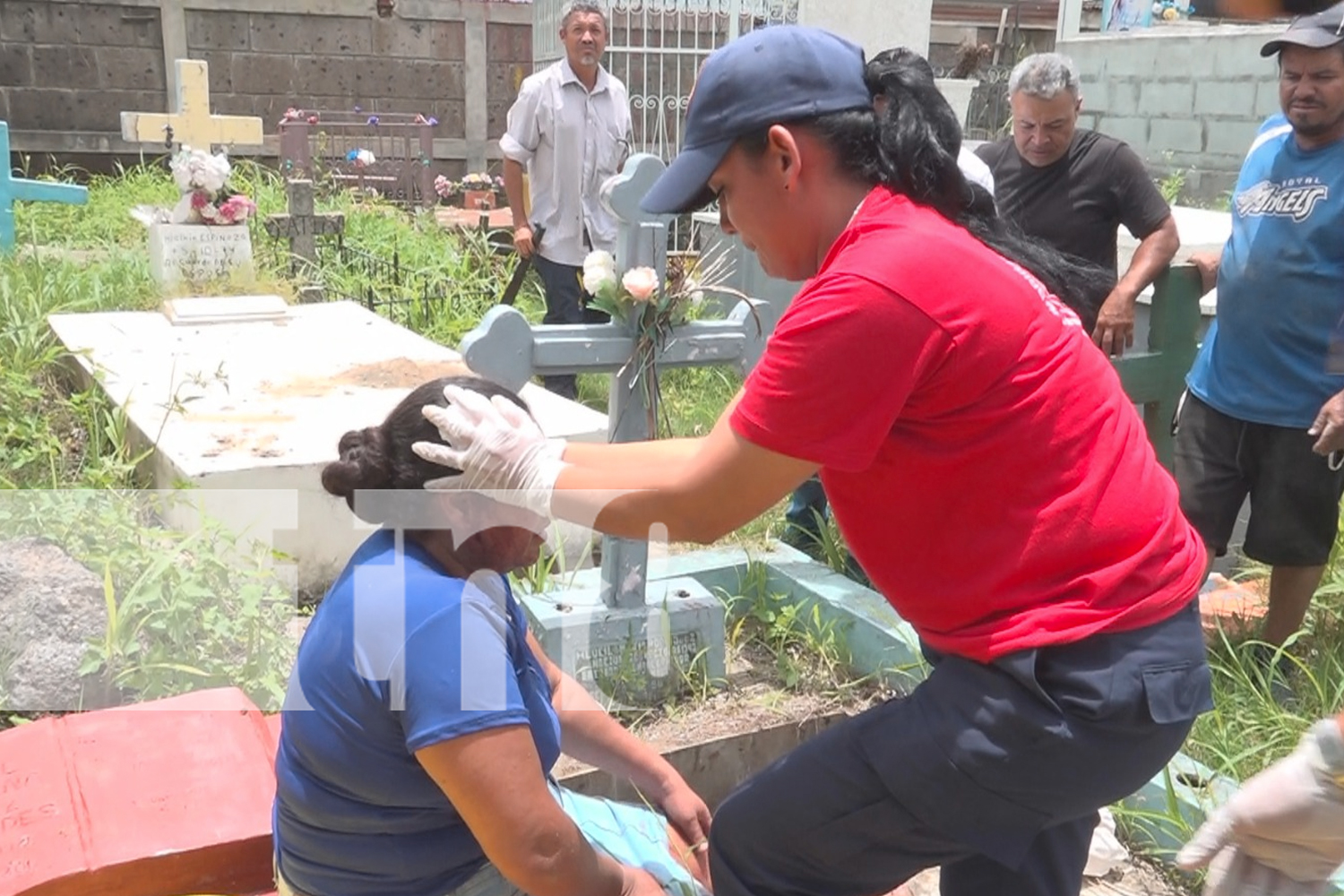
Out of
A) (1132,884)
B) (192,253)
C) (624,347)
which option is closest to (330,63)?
(192,253)

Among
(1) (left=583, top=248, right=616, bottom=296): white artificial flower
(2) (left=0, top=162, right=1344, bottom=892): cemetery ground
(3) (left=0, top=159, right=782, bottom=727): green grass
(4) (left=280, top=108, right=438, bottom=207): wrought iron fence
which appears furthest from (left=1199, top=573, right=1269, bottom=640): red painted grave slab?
(4) (left=280, top=108, right=438, bottom=207): wrought iron fence

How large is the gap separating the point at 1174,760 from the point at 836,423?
160cm

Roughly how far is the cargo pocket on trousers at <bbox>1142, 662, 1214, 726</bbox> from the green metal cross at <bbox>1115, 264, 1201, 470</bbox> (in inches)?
90.1

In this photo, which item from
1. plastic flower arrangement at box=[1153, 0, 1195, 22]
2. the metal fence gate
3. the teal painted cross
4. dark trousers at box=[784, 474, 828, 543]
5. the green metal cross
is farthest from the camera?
plastic flower arrangement at box=[1153, 0, 1195, 22]

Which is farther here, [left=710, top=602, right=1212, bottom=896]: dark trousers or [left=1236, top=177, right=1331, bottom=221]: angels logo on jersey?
[left=1236, top=177, right=1331, bottom=221]: angels logo on jersey

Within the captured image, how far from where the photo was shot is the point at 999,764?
1525mm

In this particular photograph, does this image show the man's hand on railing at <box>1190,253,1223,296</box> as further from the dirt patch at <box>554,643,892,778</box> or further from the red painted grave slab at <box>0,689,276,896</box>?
the red painted grave slab at <box>0,689,276,896</box>

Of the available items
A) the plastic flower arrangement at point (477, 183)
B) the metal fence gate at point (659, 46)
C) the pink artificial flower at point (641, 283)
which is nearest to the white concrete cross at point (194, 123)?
the plastic flower arrangement at point (477, 183)

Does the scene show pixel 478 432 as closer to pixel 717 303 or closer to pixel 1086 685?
pixel 1086 685

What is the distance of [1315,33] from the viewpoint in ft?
9.65

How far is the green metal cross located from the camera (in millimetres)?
3730

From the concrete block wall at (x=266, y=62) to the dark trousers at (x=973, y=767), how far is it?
39.5ft

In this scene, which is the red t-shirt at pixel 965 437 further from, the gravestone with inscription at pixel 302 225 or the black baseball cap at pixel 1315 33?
the gravestone with inscription at pixel 302 225

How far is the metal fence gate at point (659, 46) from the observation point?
8320mm
